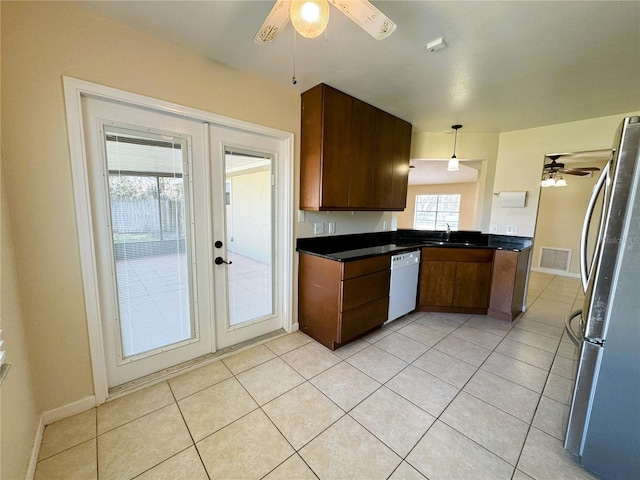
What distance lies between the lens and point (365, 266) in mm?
2502

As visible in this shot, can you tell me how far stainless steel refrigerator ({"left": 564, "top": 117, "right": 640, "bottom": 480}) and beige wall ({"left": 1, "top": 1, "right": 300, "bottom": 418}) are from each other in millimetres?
2711

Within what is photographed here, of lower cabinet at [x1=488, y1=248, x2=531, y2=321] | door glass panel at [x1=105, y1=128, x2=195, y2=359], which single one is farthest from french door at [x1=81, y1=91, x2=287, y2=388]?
lower cabinet at [x1=488, y1=248, x2=531, y2=321]

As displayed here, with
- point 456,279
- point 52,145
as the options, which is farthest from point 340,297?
point 52,145

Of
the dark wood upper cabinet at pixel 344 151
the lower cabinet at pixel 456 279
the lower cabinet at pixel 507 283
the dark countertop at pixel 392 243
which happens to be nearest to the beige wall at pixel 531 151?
the dark countertop at pixel 392 243

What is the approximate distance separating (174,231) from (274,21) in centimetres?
155

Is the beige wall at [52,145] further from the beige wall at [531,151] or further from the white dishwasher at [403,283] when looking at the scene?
the beige wall at [531,151]

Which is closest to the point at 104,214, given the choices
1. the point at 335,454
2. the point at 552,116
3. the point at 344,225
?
the point at 335,454

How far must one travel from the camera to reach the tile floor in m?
1.35

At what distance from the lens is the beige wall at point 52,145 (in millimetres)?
1374

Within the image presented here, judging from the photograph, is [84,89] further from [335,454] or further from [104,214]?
[335,454]

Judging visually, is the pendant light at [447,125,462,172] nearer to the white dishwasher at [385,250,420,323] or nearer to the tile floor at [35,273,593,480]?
the white dishwasher at [385,250,420,323]

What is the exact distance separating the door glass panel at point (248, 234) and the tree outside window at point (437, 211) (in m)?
7.71

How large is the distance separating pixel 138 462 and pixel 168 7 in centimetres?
249

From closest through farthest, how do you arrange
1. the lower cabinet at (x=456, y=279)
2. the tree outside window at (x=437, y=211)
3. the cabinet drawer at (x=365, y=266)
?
1. the cabinet drawer at (x=365, y=266)
2. the lower cabinet at (x=456, y=279)
3. the tree outside window at (x=437, y=211)
